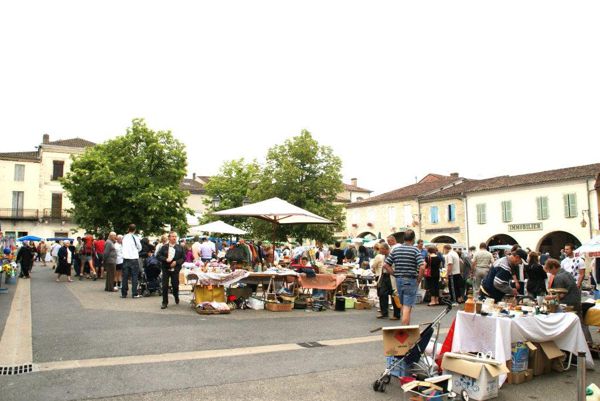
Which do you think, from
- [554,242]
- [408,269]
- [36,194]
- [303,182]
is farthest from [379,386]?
[36,194]

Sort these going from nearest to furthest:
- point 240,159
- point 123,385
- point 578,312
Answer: point 123,385 → point 578,312 → point 240,159

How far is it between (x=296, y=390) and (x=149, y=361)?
218cm

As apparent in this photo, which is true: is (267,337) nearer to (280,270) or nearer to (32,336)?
(32,336)

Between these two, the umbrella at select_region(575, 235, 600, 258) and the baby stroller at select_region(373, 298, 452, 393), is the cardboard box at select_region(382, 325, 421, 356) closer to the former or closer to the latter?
the baby stroller at select_region(373, 298, 452, 393)

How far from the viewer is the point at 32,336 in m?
7.52

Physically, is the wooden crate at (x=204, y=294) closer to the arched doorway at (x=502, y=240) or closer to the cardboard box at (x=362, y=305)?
the cardboard box at (x=362, y=305)

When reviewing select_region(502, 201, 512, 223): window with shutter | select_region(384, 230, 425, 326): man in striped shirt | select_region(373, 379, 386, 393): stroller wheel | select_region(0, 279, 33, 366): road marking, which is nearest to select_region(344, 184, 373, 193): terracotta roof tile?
select_region(502, 201, 512, 223): window with shutter

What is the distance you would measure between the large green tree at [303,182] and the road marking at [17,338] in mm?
21899

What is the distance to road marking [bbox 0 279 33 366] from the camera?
613cm

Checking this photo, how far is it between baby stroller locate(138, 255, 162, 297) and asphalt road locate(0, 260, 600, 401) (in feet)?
10.2

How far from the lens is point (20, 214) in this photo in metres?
47.7

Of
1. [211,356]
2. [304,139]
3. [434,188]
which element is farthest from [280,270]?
[434,188]

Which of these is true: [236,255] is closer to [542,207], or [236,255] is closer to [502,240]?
[542,207]

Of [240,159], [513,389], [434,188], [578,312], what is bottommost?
[513,389]
